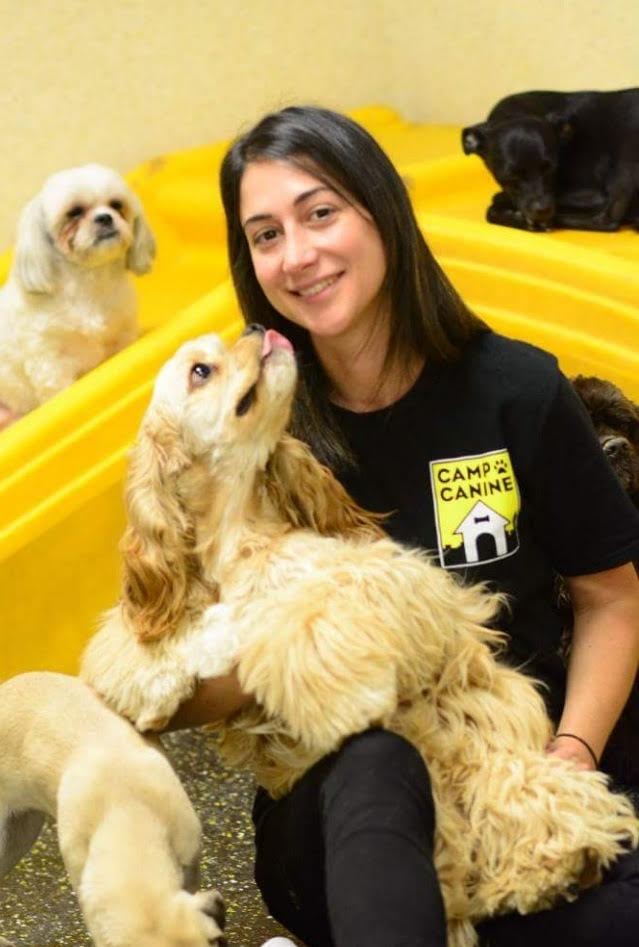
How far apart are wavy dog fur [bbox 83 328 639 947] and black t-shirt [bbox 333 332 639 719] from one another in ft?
0.19

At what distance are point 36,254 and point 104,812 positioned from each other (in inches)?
61.5

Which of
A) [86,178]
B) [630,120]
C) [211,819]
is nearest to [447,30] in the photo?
[630,120]

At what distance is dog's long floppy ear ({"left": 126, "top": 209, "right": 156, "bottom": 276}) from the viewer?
9.61ft

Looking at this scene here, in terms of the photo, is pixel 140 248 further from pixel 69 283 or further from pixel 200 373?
pixel 200 373

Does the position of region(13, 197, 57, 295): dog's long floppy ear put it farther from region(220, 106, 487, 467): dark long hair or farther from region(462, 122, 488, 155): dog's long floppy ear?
region(220, 106, 487, 467): dark long hair

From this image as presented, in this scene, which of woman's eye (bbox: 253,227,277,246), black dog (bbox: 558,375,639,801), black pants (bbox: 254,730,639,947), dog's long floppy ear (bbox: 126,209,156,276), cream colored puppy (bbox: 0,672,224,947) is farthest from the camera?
dog's long floppy ear (bbox: 126,209,156,276)

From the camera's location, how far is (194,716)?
1639mm

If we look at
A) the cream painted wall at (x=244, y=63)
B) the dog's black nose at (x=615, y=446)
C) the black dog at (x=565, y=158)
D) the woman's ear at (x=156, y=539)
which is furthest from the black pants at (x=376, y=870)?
the cream painted wall at (x=244, y=63)

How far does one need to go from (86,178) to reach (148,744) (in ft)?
5.04

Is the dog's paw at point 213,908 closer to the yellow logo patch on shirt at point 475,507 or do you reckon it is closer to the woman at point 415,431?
the woman at point 415,431

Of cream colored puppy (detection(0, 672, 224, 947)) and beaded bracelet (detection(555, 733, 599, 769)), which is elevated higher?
beaded bracelet (detection(555, 733, 599, 769))

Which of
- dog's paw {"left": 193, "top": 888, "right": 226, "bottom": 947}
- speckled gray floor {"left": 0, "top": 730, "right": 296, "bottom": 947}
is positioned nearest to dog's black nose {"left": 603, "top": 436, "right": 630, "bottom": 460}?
speckled gray floor {"left": 0, "top": 730, "right": 296, "bottom": 947}

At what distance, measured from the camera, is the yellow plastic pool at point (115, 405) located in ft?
8.40

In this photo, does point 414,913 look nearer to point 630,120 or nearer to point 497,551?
point 497,551
